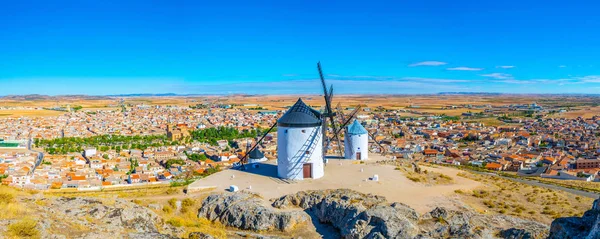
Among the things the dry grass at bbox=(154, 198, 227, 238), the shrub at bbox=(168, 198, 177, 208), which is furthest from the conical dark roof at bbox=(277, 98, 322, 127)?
the shrub at bbox=(168, 198, 177, 208)

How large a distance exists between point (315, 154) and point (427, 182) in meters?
6.54

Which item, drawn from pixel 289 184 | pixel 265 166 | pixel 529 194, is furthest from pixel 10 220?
pixel 529 194

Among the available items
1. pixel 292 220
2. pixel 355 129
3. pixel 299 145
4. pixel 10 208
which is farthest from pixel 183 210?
pixel 355 129

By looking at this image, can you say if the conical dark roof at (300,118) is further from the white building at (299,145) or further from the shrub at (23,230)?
the shrub at (23,230)

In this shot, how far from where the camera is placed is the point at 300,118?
68.0 ft

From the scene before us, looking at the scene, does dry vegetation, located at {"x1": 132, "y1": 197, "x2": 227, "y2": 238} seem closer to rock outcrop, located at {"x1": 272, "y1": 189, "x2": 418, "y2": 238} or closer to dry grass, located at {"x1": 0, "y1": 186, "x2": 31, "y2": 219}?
rock outcrop, located at {"x1": 272, "y1": 189, "x2": 418, "y2": 238}

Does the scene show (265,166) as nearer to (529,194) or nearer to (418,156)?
(529,194)

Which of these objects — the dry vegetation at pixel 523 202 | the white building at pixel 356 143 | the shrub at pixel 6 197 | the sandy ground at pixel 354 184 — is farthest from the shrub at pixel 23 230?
the white building at pixel 356 143

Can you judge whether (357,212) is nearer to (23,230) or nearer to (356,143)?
(23,230)

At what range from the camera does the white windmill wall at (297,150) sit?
20688mm

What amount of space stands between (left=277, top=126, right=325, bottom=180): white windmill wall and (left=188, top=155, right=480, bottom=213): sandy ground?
2.17 feet

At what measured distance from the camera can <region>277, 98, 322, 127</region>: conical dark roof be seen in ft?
67.4

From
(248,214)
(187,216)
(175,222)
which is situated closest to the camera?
(175,222)

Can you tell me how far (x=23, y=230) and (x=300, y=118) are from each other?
44.9ft
